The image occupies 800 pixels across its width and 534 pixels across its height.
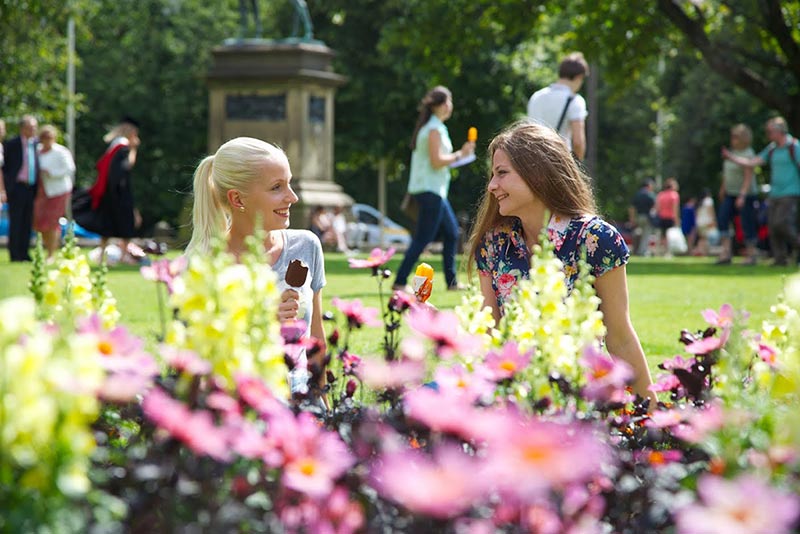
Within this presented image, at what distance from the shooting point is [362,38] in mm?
40000

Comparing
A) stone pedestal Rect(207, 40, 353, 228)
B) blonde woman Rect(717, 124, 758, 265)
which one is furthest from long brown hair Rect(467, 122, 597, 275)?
stone pedestal Rect(207, 40, 353, 228)

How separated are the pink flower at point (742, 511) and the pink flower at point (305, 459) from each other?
2.03ft

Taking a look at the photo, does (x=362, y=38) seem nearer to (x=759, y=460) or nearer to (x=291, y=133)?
(x=291, y=133)

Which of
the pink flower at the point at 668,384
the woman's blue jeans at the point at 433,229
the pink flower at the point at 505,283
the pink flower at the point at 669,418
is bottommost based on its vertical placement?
the woman's blue jeans at the point at 433,229

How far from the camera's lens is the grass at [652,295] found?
8664 mm

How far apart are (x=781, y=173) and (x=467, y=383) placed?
684 inches

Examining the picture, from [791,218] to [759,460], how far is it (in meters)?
17.7

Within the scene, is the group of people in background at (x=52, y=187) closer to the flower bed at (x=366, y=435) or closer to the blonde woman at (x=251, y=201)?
the blonde woman at (x=251, y=201)

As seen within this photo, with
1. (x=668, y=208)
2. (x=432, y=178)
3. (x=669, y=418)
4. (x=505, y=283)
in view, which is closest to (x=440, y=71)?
(x=668, y=208)

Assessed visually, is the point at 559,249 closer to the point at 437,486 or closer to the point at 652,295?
the point at 437,486

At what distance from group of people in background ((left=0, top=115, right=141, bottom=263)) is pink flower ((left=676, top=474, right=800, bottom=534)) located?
16.0 metres

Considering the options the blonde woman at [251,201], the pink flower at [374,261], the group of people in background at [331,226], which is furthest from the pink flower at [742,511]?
the group of people in background at [331,226]

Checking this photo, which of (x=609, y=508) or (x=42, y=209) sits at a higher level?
(x=609, y=508)

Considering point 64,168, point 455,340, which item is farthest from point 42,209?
point 455,340
